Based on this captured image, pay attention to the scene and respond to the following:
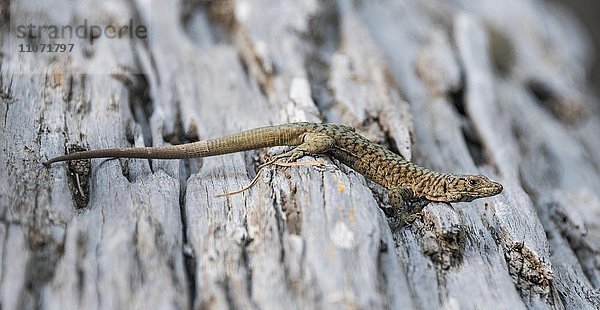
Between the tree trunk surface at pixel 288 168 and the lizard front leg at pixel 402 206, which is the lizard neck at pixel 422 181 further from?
the tree trunk surface at pixel 288 168

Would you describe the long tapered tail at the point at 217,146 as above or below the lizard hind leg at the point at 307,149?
above

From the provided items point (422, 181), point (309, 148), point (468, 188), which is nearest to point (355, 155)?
point (309, 148)

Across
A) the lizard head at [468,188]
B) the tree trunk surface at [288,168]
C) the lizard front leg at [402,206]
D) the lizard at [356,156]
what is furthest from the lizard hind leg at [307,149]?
the lizard head at [468,188]

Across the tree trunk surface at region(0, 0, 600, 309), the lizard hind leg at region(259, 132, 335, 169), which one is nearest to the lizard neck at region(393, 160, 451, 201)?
the tree trunk surface at region(0, 0, 600, 309)

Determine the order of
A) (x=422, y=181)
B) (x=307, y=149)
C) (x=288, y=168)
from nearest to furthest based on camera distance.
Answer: (x=288, y=168) → (x=307, y=149) → (x=422, y=181)

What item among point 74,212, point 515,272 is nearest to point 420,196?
point 515,272

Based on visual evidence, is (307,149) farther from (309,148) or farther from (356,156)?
(356,156)

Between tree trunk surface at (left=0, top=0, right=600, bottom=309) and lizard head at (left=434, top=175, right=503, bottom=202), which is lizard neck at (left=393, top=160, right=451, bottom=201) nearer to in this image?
lizard head at (left=434, top=175, right=503, bottom=202)
